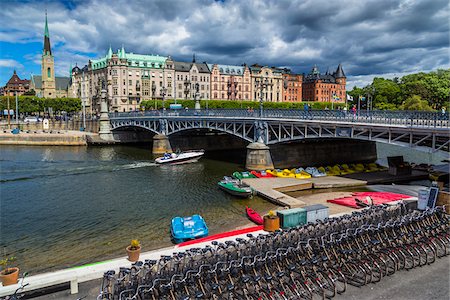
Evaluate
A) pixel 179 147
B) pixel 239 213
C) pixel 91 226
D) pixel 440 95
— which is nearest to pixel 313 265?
pixel 239 213

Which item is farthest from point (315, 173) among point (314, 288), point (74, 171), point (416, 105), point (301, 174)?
point (416, 105)

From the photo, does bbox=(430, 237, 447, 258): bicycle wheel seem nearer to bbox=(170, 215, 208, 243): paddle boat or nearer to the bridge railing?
bbox=(170, 215, 208, 243): paddle boat

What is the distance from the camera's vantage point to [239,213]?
94.9ft

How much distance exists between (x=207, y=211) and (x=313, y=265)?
57.5 feet

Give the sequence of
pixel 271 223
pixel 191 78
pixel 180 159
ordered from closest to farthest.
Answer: pixel 271 223
pixel 180 159
pixel 191 78

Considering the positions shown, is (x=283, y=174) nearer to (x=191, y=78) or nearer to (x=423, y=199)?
(x=423, y=199)

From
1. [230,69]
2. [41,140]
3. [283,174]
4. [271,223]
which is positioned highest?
[230,69]

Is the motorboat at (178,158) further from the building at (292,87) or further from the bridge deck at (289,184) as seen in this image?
the building at (292,87)

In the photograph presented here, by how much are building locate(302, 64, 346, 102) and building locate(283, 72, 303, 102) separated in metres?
5.16

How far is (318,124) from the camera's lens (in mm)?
39812

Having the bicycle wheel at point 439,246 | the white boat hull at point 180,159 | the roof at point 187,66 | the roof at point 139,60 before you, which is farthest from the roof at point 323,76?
the bicycle wheel at point 439,246

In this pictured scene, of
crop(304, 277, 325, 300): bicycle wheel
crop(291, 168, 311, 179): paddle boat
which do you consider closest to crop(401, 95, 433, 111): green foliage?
crop(291, 168, 311, 179): paddle boat

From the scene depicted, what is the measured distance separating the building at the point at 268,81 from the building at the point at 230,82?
123 inches

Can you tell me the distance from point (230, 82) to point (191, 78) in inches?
686
